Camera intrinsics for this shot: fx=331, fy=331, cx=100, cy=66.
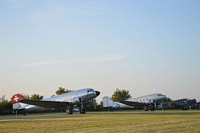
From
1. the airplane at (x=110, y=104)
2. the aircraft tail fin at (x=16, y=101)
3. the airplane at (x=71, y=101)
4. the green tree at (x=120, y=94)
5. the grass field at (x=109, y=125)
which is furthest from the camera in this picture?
the green tree at (x=120, y=94)

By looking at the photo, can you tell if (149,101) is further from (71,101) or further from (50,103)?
(50,103)

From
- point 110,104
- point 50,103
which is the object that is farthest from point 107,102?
point 50,103

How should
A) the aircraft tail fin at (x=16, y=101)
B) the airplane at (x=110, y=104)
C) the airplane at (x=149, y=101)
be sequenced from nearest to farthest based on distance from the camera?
the aircraft tail fin at (x=16, y=101) < the airplane at (x=149, y=101) < the airplane at (x=110, y=104)

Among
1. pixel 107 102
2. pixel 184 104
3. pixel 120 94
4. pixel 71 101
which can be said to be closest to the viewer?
pixel 71 101

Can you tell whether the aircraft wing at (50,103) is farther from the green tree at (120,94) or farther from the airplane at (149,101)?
the green tree at (120,94)

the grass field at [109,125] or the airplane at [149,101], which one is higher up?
the airplane at [149,101]

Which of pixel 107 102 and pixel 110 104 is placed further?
pixel 107 102

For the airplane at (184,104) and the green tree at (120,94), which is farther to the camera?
the green tree at (120,94)

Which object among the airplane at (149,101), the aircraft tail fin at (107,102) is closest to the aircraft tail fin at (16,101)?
the airplane at (149,101)

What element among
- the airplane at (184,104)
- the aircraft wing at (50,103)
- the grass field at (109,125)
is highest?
the aircraft wing at (50,103)

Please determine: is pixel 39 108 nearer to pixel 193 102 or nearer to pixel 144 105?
pixel 144 105

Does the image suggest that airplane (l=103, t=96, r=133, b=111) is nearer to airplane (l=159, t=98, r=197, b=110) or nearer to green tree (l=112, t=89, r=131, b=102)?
airplane (l=159, t=98, r=197, b=110)

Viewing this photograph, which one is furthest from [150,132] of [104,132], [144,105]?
[144,105]

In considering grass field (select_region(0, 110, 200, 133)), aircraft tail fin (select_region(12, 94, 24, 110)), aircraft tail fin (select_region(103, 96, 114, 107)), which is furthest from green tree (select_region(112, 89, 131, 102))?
grass field (select_region(0, 110, 200, 133))
